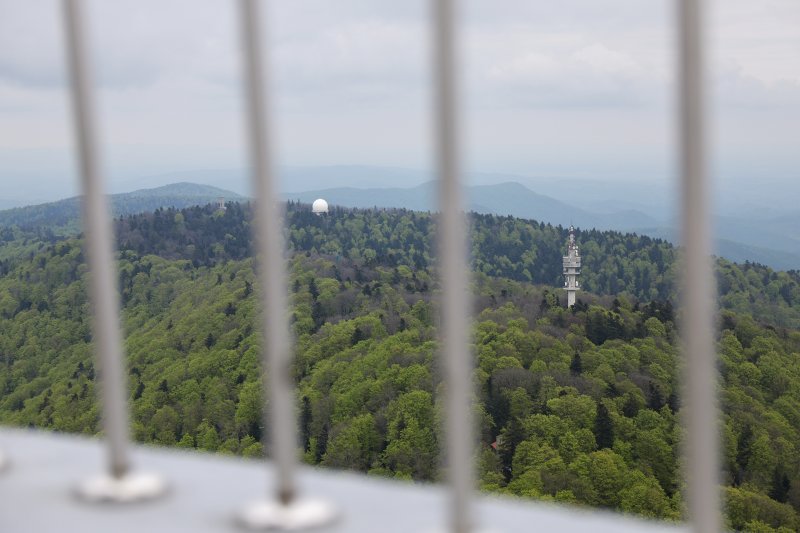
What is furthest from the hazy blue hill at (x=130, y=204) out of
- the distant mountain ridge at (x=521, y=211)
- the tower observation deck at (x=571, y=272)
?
the tower observation deck at (x=571, y=272)

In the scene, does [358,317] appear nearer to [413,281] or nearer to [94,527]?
[413,281]

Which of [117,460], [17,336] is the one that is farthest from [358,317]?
[117,460]

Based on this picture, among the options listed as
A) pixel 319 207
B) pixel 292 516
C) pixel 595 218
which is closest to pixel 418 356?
pixel 319 207

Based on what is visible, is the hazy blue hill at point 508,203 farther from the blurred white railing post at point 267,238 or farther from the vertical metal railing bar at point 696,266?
the vertical metal railing bar at point 696,266

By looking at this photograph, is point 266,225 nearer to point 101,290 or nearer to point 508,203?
point 101,290

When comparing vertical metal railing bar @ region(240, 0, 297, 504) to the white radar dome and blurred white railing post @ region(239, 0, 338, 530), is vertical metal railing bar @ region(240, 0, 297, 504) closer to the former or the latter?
blurred white railing post @ region(239, 0, 338, 530)

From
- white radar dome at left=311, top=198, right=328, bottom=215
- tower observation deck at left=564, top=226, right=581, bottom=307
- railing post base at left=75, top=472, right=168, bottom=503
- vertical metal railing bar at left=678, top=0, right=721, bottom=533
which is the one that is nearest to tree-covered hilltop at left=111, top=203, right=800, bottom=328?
white radar dome at left=311, top=198, right=328, bottom=215
